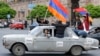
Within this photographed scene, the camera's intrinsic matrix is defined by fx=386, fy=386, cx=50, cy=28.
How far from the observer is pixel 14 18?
291 feet

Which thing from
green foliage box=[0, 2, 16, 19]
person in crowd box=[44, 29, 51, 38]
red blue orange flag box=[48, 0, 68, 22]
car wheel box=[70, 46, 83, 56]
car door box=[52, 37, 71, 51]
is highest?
red blue orange flag box=[48, 0, 68, 22]

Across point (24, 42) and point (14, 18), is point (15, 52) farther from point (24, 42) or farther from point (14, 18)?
point (14, 18)

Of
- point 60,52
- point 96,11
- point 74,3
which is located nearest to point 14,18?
point 74,3

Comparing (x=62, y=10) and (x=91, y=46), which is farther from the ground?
(x=62, y=10)

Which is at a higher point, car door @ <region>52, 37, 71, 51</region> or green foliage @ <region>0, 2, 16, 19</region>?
car door @ <region>52, 37, 71, 51</region>

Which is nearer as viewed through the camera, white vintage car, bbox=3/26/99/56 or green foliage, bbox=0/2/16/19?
white vintage car, bbox=3/26/99/56

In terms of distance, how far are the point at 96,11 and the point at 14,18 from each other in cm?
3543

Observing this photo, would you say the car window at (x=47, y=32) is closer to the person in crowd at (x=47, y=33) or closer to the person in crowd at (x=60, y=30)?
the person in crowd at (x=47, y=33)

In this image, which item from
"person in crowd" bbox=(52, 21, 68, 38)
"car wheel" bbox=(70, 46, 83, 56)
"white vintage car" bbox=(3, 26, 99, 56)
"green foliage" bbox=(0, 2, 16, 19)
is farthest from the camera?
"green foliage" bbox=(0, 2, 16, 19)

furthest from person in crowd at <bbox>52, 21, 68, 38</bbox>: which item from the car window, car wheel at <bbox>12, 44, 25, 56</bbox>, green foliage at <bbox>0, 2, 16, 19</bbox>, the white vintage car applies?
green foliage at <bbox>0, 2, 16, 19</bbox>

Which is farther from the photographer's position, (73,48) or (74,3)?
(74,3)

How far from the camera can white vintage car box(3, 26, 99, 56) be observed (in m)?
14.6

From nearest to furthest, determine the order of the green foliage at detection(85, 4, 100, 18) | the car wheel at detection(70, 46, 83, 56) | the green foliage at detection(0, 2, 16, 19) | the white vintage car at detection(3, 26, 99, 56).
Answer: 1. the white vintage car at detection(3, 26, 99, 56)
2. the car wheel at detection(70, 46, 83, 56)
3. the green foliage at detection(85, 4, 100, 18)
4. the green foliage at detection(0, 2, 16, 19)

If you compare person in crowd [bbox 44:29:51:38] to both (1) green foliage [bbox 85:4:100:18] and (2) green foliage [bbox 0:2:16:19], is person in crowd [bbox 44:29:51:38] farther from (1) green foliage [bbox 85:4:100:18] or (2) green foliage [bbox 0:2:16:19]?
(2) green foliage [bbox 0:2:16:19]
